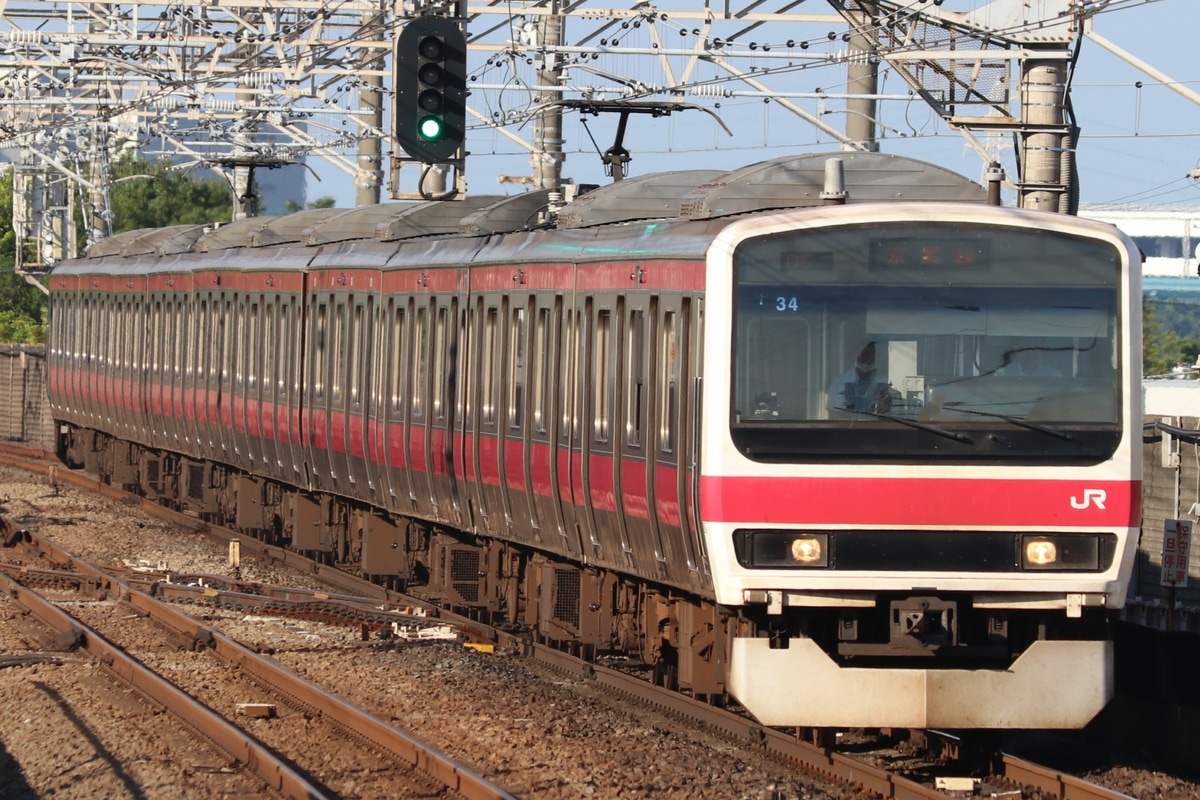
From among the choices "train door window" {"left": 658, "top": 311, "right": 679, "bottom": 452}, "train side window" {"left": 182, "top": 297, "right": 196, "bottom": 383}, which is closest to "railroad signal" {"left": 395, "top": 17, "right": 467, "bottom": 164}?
"train door window" {"left": 658, "top": 311, "right": 679, "bottom": 452}

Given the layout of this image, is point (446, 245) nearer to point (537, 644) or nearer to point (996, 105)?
point (537, 644)

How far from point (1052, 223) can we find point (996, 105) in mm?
10176

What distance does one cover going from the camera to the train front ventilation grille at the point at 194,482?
78.0 feet

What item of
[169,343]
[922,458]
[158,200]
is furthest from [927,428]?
[158,200]

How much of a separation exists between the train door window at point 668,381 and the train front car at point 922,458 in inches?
30.9

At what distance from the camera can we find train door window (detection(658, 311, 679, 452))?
10.2m

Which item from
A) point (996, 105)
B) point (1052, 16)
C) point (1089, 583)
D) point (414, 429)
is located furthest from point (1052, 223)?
point (996, 105)

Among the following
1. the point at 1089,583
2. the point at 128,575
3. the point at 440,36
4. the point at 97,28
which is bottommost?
the point at 128,575

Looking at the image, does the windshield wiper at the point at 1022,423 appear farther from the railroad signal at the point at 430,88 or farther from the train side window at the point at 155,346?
the train side window at the point at 155,346

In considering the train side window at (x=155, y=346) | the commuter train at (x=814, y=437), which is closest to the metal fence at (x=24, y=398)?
the train side window at (x=155, y=346)

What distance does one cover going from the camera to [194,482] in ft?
78.6

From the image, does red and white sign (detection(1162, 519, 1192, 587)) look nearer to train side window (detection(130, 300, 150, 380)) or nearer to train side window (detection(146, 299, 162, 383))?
train side window (detection(146, 299, 162, 383))

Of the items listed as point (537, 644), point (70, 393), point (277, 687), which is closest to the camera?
point (277, 687)

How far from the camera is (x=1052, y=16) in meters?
17.4
